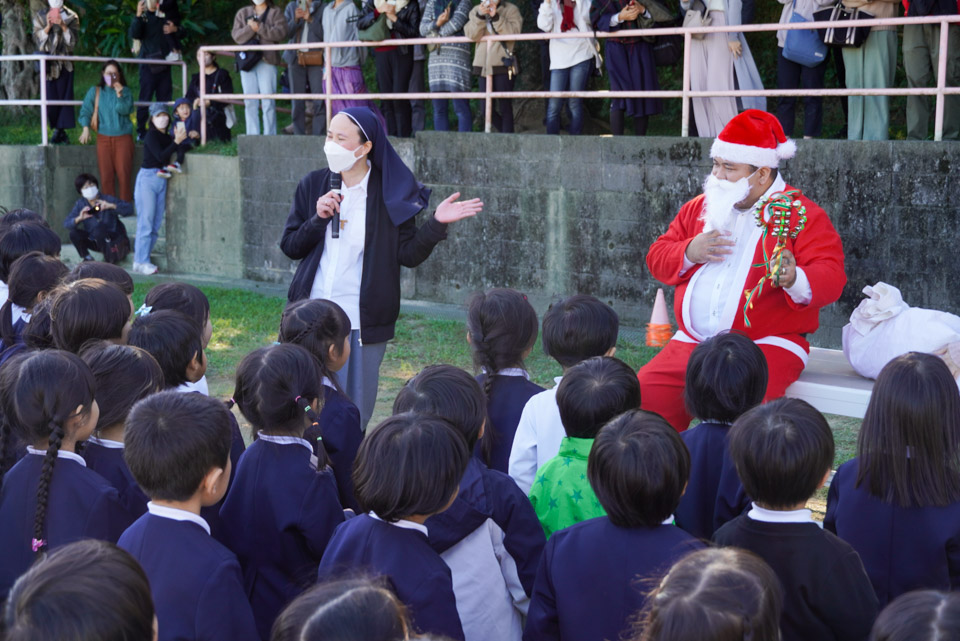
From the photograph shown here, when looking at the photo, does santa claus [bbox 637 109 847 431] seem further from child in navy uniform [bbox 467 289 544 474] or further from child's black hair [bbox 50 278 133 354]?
child's black hair [bbox 50 278 133 354]

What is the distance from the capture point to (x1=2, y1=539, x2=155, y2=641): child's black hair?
1600mm

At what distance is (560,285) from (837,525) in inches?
268

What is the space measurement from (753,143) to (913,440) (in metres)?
2.03

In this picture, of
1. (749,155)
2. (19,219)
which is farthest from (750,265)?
(19,219)

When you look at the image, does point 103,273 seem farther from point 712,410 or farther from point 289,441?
point 712,410

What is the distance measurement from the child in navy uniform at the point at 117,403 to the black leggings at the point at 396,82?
313 inches

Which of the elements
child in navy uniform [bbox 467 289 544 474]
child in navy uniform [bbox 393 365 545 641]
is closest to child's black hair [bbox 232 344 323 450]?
child in navy uniform [bbox 393 365 545 641]

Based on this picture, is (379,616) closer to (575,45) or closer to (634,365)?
(634,365)

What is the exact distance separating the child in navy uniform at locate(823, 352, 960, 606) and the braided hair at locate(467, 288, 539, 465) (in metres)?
1.36

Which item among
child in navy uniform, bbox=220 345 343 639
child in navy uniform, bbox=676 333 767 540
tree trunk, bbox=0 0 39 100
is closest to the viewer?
child in navy uniform, bbox=220 345 343 639

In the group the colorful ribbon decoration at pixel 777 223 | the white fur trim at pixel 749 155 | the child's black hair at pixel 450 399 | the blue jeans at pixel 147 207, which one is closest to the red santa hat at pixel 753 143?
the white fur trim at pixel 749 155

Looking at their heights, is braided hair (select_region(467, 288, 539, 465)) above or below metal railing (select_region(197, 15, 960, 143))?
below

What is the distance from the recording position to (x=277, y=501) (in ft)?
9.45

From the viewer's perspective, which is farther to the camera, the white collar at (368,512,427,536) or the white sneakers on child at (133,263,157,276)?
the white sneakers on child at (133,263,157,276)
